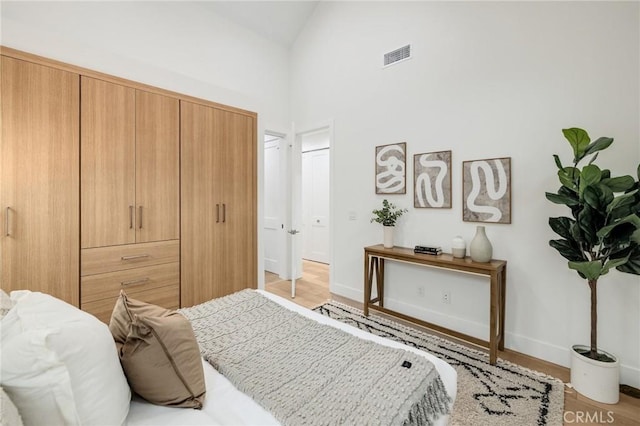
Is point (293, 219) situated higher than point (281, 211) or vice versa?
point (281, 211)

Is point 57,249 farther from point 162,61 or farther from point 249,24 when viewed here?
point 249,24

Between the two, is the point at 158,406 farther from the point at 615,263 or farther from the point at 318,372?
the point at 615,263

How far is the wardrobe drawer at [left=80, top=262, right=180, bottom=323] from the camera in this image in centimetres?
229

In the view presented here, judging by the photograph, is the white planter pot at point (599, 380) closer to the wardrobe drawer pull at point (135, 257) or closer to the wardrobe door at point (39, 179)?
the wardrobe drawer pull at point (135, 257)

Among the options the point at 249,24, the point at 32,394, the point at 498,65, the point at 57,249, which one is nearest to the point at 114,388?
the point at 32,394

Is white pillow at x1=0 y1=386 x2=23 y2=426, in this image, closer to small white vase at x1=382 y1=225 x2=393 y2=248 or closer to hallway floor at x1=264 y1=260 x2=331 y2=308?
small white vase at x1=382 y1=225 x2=393 y2=248

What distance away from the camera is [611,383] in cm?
183

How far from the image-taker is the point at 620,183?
1731mm

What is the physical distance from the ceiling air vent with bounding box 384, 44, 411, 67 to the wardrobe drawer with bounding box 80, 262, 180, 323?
313cm

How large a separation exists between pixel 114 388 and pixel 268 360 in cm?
58

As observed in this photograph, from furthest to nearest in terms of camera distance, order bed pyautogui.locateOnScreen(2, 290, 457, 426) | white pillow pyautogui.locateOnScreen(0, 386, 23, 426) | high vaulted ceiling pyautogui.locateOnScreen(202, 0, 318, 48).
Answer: high vaulted ceiling pyautogui.locateOnScreen(202, 0, 318, 48)
bed pyautogui.locateOnScreen(2, 290, 457, 426)
white pillow pyautogui.locateOnScreen(0, 386, 23, 426)

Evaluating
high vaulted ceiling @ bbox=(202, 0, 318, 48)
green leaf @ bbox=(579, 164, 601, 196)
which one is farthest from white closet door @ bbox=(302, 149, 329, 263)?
green leaf @ bbox=(579, 164, 601, 196)

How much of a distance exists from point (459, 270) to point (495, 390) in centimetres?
86

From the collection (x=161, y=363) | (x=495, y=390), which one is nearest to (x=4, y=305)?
(x=161, y=363)
